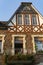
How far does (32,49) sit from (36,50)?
45 centimetres

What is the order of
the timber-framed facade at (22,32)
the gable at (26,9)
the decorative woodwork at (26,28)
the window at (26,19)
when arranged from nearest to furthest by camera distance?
the timber-framed facade at (22,32) → the decorative woodwork at (26,28) → the window at (26,19) → the gable at (26,9)

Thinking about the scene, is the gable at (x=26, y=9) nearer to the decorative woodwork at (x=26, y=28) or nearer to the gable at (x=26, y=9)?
the gable at (x=26, y=9)

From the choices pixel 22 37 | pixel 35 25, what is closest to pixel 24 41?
pixel 22 37

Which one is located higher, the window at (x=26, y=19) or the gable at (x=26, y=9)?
the gable at (x=26, y=9)

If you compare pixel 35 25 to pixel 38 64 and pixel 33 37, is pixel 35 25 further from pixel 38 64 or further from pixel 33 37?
pixel 38 64

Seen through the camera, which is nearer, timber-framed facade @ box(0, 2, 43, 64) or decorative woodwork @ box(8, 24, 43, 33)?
timber-framed facade @ box(0, 2, 43, 64)

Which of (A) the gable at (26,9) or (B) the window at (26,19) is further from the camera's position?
(A) the gable at (26,9)

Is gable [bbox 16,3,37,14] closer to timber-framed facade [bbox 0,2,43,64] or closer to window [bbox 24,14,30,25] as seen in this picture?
timber-framed facade [bbox 0,2,43,64]

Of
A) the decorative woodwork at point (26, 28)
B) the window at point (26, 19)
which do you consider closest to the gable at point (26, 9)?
the window at point (26, 19)

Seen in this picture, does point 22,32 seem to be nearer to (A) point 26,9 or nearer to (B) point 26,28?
(B) point 26,28

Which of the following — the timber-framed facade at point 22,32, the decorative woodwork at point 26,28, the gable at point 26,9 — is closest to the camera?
the timber-framed facade at point 22,32

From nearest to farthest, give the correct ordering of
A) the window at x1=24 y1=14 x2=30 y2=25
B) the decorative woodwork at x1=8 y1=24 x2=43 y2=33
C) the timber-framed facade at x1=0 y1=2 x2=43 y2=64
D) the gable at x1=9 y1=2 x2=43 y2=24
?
the timber-framed facade at x1=0 y1=2 x2=43 y2=64 < the decorative woodwork at x1=8 y1=24 x2=43 y2=33 < the window at x1=24 y1=14 x2=30 y2=25 < the gable at x1=9 y1=2 x2=43 y2=24

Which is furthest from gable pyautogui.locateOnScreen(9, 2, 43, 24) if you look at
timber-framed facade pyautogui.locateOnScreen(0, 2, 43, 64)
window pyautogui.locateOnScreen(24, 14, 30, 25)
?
window pyautogui.locateOnScreen(24, 14, 30, 25)

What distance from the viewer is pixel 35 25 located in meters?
24.3
